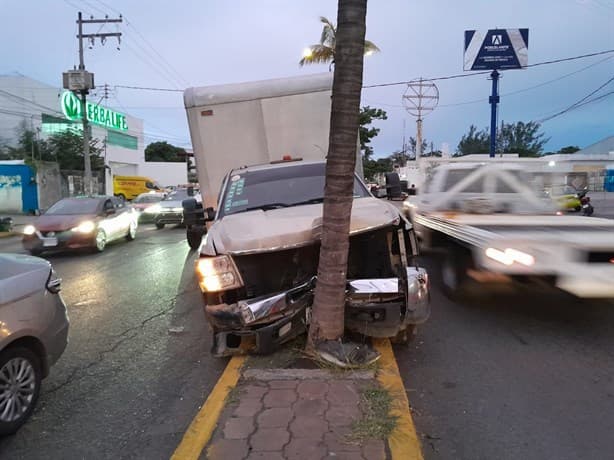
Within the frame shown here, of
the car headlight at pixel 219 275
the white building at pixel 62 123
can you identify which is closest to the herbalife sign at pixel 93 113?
the white building at pixel 62 123

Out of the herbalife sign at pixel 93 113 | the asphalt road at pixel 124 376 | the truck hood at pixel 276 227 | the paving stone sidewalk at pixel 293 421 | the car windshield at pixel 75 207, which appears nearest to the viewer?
the paving stone sidewalk at pixel 293 421

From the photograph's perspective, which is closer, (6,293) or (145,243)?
(6,293)

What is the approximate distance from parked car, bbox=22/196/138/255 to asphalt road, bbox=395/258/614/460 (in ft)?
29.4

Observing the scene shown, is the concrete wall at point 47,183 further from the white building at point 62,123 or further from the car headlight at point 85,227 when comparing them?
the white building at point 62,123

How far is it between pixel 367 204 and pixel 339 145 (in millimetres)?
1447

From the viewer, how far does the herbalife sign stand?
38.4 metres

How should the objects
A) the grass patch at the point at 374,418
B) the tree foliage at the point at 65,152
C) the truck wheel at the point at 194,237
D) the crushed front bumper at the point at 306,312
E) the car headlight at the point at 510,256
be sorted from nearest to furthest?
the grass patch at the point at 374,418, the crushed front bumper at the point at 306,312, the car headlight at the point at 510,256, the truck wheel at the point at 194,237, the tree foliage at the point at 65,152

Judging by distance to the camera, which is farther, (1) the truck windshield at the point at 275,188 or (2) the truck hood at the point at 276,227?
(1) the truck windshield at the point at 275,188

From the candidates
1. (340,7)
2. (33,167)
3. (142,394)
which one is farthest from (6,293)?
(33,167)

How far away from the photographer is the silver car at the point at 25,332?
346 centimetres

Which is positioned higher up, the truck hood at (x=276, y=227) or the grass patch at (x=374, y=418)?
the truck hood at (x=276, y=227)

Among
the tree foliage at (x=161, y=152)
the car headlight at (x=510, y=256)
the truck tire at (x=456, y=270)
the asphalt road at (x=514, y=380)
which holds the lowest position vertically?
the asphalt road at (x=514, y=380)

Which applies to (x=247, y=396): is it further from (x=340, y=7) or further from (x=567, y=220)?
(x=567, y=220)

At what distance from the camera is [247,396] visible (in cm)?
368
